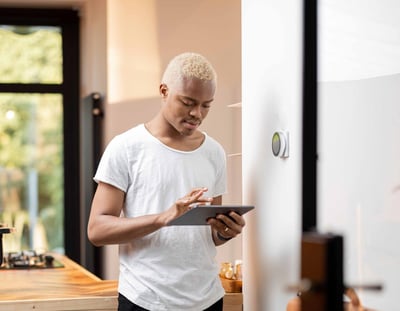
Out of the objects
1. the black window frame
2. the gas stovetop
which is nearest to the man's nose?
the gas stovetop

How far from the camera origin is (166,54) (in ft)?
19.0

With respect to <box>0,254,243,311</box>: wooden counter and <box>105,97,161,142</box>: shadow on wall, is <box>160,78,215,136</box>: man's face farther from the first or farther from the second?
<box>105,97,161,142</box>: shadow on wall

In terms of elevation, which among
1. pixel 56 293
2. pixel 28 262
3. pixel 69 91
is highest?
pixel 69 91

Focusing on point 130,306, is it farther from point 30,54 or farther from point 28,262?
point 30,54

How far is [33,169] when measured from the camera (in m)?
7.68

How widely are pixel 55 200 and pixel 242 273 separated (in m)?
4.90

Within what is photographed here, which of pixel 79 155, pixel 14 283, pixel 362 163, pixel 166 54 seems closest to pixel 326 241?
pixel 362 163

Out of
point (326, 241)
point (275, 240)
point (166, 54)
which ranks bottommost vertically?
point (275, 240)

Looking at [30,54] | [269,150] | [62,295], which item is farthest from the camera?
[30,54]

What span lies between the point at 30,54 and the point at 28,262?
10.7ft

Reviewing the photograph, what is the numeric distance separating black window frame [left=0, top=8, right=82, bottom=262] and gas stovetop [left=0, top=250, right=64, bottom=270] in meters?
2.46

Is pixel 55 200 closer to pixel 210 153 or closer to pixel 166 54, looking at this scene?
pixel 166 54

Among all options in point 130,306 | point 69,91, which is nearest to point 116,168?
point 130,306

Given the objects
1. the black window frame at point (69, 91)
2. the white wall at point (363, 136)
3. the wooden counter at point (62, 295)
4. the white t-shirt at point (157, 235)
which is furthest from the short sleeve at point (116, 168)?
the black window frame at point (69, 91)
